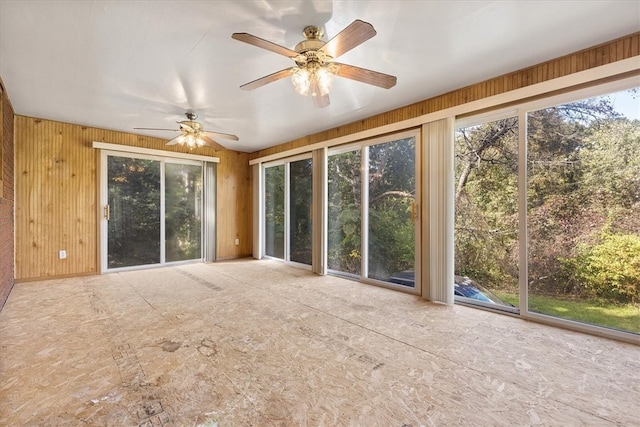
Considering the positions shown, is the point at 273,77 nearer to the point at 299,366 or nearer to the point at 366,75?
the point at 366,75

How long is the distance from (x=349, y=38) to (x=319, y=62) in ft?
1.36

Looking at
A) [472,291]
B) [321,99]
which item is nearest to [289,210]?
[321,99]

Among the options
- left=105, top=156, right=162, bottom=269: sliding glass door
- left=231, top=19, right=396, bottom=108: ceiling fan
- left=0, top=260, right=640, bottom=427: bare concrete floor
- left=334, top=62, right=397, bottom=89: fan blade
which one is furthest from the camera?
left=105, top=156, right=162, bottom=269: sliding glass door

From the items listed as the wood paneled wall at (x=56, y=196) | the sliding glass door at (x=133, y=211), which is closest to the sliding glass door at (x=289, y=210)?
the sliding glass door at (x=133, y=211)

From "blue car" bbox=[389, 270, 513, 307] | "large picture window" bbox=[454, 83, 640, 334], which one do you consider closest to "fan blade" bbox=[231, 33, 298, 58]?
"large picture window" bbox=[454, 83, 640, 334]

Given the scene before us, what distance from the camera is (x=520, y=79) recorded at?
2893 mm

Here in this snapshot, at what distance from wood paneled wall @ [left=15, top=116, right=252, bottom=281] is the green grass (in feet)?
21.3

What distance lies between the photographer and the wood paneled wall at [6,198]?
3.24m

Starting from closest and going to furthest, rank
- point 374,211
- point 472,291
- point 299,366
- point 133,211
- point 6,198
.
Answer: point 299,366 < point 472,291 < point 6,198 < point 374,211 < point 133,211

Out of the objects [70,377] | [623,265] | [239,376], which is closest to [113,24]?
[70,377]

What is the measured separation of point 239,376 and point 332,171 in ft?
12.3

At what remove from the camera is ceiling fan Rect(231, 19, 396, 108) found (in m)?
1.90

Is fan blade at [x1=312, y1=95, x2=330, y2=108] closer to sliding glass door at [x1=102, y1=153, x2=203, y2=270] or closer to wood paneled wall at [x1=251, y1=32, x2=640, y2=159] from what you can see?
wood paneled wall at [x1=251, y1=32, x2=640, y2=159]

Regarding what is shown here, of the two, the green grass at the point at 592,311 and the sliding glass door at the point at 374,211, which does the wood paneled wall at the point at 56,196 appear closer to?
the sliding glass door at the point at 374,211
